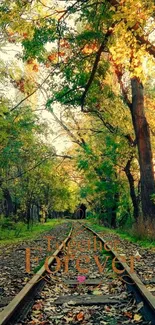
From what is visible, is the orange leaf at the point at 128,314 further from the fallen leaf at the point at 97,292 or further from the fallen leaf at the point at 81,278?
the fallen leaf at the point at 81,278

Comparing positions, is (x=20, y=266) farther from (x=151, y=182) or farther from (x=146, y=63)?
(x=151, y=182)

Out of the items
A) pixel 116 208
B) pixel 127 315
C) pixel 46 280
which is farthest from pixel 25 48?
pixel 116 208

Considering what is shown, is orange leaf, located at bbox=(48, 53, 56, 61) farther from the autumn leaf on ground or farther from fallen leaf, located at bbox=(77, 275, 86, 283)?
the autumn leaf on ground

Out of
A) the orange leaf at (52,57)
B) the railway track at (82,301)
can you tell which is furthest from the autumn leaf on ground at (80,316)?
the orange leaf at (52,57)

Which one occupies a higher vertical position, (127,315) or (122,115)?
(122,115)

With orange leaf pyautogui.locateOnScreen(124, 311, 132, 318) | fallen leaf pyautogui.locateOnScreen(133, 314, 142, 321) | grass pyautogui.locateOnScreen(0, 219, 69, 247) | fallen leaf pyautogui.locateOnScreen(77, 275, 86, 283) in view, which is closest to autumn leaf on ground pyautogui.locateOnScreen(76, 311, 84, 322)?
orange leaf pyautogui.locateOnScreen(124, 311, 132, 318)

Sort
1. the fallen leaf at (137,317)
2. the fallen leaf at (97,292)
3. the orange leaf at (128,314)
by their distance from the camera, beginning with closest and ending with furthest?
the fallen leaf at (137,317) < the orange leaf at (128,314) < the fallen leaf at (97,292)

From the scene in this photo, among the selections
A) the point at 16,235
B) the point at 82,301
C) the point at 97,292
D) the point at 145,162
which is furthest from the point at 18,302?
the point at 16,235

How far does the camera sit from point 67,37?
9.96 metres

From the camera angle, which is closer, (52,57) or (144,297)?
(144,297)

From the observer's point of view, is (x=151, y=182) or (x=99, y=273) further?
(x=151, y=182)

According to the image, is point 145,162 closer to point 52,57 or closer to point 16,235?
point 52,57

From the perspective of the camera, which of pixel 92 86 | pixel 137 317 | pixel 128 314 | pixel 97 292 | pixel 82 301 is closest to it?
pixel 137 317

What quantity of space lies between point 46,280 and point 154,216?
9.36 meters
